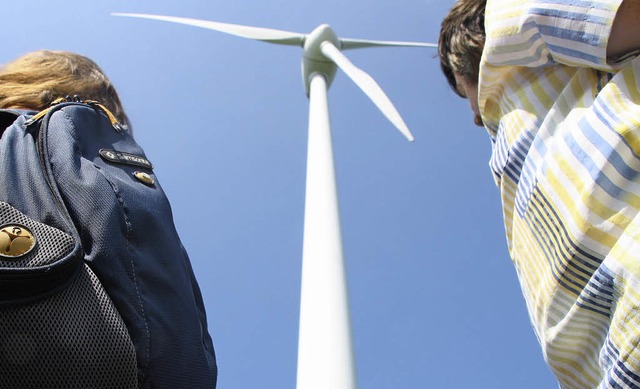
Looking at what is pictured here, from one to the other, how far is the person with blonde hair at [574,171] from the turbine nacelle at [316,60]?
9.75 meters

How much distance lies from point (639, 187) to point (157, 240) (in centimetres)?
118

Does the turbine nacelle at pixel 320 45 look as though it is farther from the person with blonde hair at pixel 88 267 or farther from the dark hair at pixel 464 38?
the person with blonde hair at pixel 88 267

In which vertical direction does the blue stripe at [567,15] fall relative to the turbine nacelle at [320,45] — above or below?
above

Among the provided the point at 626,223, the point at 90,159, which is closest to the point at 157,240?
the point at 90,159

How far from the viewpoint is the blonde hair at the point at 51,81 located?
84.0 inches

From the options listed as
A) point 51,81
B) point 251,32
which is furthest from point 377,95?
point 51,81

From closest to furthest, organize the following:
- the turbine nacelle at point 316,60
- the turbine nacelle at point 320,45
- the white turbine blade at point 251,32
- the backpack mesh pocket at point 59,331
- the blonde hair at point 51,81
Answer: the backpack mesh pocket at point 59,331 < the blonde hair at point 51,81 < the turbine nacelle at point 320,45 < the white turbine blade at point 251,32 < the turbine nacelle at point 316,60

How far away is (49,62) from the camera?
2348 millimetres

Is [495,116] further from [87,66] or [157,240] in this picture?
[87,66]

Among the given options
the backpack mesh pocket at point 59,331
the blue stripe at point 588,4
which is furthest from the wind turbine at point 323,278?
the blue stripe at point 588,4

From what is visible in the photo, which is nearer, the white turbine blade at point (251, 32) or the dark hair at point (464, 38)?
the dark hair at point (464, 38)

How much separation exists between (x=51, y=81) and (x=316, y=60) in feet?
32.3

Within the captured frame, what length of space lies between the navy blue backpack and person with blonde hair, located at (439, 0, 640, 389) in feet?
3.23

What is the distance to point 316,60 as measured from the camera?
1184 centimetres
